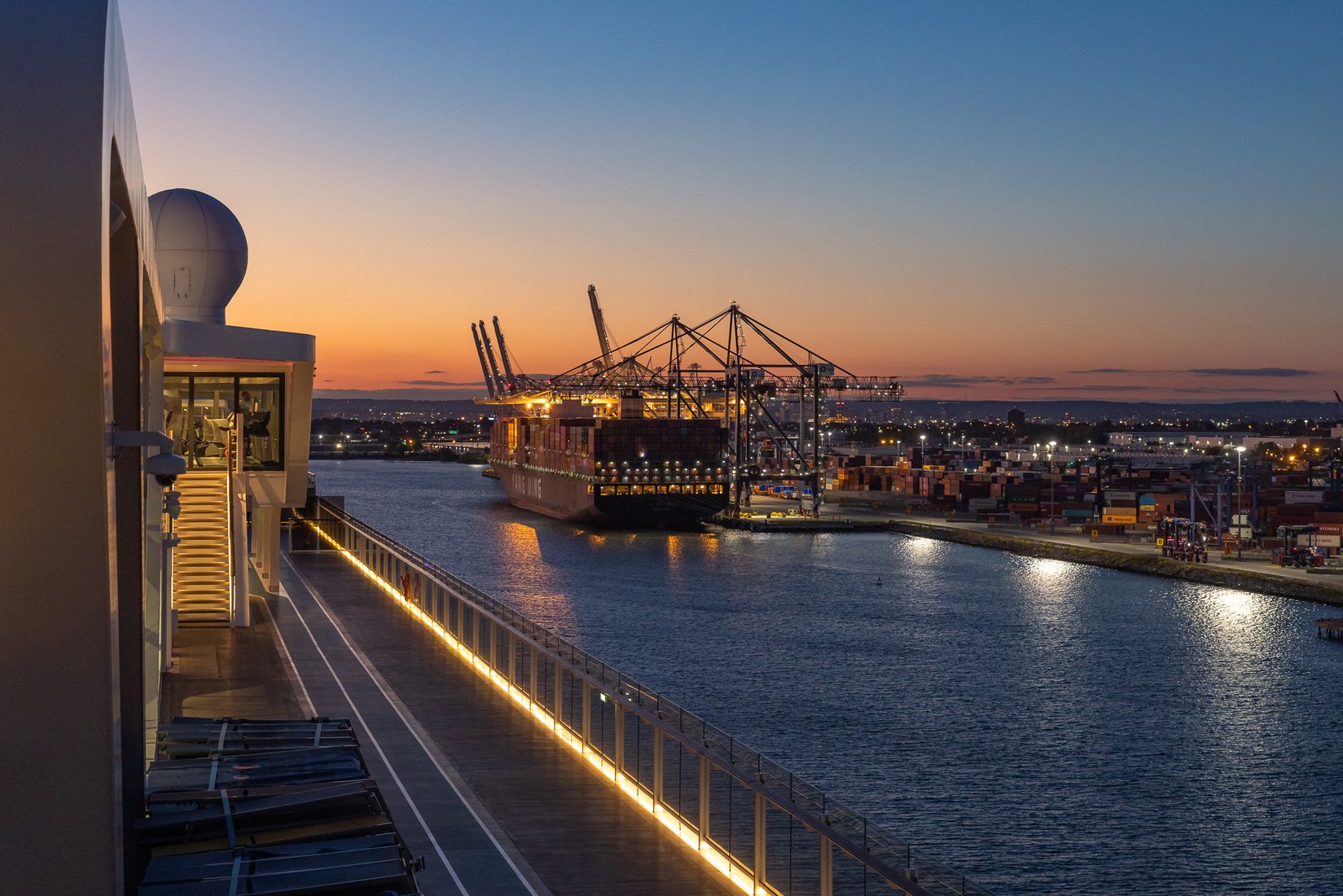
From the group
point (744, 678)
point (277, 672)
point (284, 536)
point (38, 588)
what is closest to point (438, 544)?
point (284, 536)

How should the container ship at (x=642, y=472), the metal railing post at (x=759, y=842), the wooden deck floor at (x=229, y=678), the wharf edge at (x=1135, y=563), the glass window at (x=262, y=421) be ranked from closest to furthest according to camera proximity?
the metal railing post at (x=759, y=842) → the wooden deck floor at (x=229, y=678) → the glass window at (x=262, y=421) → the wharf edge at (x=1135, y=563) → the container ship at (x=642, y=472)

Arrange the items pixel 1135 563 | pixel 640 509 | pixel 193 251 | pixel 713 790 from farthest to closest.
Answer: pixel 640 509 → pixel 1135 563 → pixel 193 251 → pixel 713 790

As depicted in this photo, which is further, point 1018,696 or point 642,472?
point 642,472

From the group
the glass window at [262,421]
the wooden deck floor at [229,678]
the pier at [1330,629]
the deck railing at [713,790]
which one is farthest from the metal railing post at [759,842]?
the pier at [1330,629]

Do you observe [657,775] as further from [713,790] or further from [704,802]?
[713,790]

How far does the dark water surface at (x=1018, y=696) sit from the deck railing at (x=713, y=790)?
1.79m

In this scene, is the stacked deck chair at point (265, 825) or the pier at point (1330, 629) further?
the pier at point (1330, 629)

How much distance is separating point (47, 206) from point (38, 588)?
70 centimetres

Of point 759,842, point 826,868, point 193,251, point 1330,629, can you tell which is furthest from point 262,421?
point 1330,629

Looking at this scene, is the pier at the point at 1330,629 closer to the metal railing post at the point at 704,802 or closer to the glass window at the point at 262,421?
the glass window at the point at 262,421

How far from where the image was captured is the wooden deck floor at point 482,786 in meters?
6.74

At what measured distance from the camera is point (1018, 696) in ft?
59.6

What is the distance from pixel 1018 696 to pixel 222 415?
10679mm

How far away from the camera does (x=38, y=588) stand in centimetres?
256
